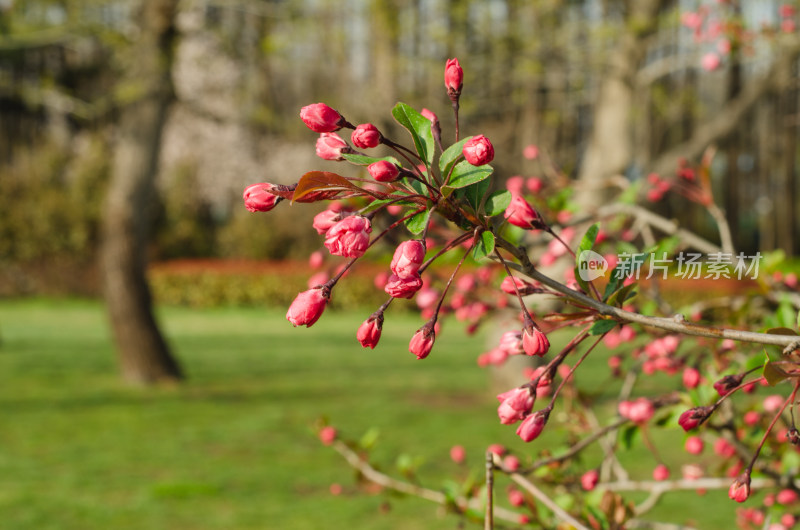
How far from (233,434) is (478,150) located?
5837 mm

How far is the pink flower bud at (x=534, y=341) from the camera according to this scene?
972 millimetres

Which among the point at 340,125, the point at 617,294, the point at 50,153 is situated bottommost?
the point at 50,153

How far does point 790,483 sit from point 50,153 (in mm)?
19904

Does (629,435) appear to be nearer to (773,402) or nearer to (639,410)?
(639,410)

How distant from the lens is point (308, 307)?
0.93m

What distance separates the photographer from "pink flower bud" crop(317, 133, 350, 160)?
0.96 m

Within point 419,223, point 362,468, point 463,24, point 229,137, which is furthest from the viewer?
point 229,137

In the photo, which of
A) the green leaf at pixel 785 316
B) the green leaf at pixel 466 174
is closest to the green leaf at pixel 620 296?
the green leaf at pixel 466 174

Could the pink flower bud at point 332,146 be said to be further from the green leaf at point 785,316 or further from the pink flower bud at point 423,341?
the green leaf at point 785,316

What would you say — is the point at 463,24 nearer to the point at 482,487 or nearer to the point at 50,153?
the point at 482,487

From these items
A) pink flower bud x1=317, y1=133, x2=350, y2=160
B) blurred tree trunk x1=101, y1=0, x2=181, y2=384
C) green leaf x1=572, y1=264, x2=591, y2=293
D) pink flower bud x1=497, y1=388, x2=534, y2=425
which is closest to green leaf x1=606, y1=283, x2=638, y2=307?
green leaf x1=572, y1=264, x2=591, y2=293

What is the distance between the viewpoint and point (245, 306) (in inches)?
708

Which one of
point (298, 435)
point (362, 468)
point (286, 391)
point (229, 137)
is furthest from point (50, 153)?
point (362, 468)

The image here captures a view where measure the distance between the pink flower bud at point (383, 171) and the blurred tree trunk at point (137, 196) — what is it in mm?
7134
